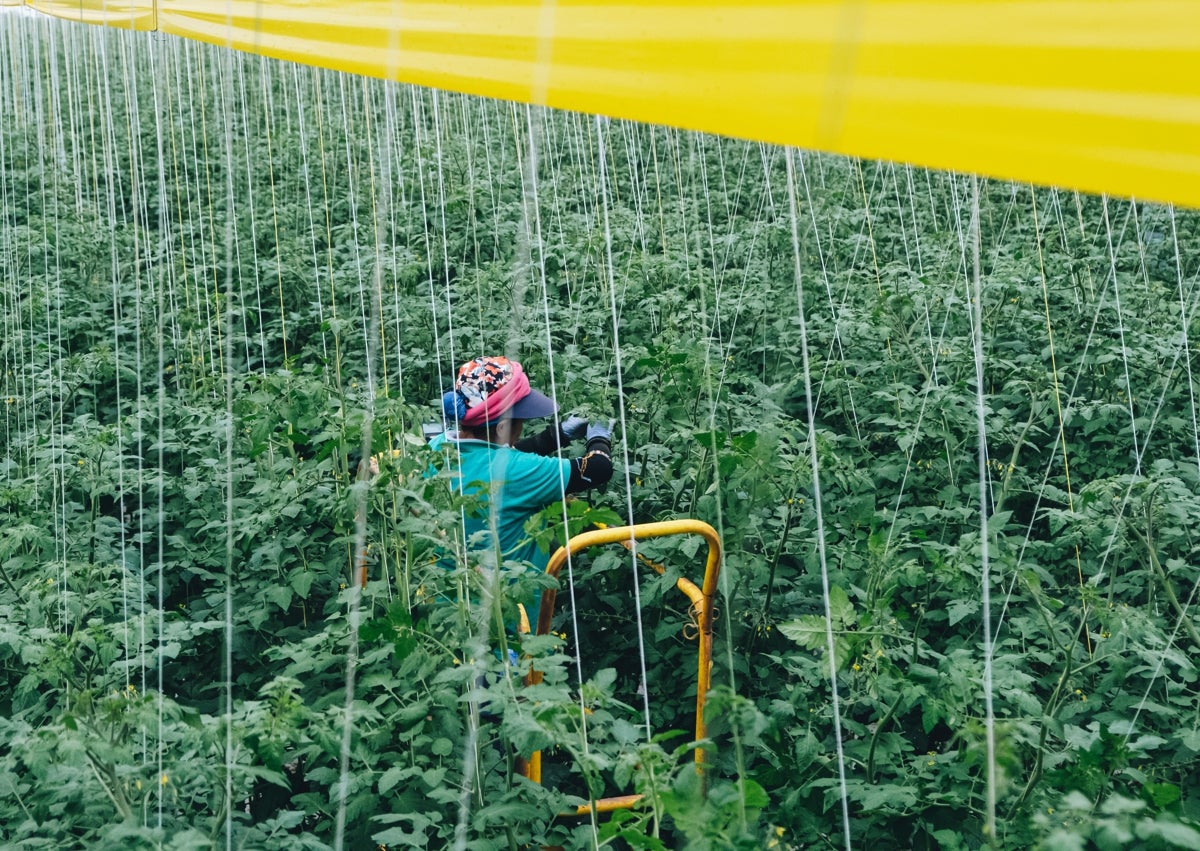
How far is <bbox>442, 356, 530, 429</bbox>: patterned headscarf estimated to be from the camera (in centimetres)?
314

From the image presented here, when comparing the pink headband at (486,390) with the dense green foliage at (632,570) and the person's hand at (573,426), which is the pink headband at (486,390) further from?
the person's hand at (573,426)

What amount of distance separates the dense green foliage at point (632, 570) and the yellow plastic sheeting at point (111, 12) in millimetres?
1395

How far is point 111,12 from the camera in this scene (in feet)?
22.2

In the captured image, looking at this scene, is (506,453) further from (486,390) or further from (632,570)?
(632,570)

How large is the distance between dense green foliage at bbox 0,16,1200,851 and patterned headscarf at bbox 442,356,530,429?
18cm

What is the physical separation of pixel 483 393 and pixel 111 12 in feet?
17.1

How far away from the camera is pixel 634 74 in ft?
5.10

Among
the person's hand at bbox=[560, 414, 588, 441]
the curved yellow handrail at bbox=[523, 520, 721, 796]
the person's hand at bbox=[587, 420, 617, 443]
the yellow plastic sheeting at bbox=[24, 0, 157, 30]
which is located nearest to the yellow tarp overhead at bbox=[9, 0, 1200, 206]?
the curved yellow handrail at bbox=[523, 520, 721, 796]

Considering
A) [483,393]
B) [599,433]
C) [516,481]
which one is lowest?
[516,481]

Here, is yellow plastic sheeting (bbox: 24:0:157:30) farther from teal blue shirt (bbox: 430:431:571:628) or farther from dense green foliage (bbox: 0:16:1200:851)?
teal blue shirt (bbox: 430:431:571:628)

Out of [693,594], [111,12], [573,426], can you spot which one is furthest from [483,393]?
[111,12]

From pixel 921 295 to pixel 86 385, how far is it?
381 cm

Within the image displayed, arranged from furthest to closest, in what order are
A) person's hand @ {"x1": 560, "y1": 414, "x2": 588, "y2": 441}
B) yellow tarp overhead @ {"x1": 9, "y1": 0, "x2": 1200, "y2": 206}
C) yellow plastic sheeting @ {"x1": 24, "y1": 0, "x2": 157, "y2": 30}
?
yellow plastic sheeting @ {"x1": 24, "y1": 0, "x2": 157, "y2": 30} → person's hand @ {"x1": 560, "y1": 414, "x2": 588, "y2": 441} → yellow tarp overhead @ {"x1": 9, "y1": 0, "x2": 1200, "y2": 206}

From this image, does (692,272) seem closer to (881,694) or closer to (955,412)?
(955,412)
